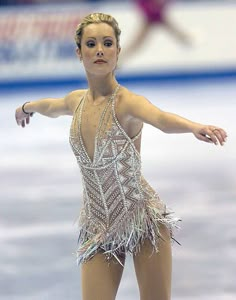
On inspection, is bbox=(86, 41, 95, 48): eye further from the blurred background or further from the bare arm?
the blurred background

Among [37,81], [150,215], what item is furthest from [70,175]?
[37,81]

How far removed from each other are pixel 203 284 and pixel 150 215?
0.95 meters

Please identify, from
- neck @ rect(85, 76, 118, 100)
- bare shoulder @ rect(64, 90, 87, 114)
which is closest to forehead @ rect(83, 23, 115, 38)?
neck @ rect(85, 76, 118, 100)

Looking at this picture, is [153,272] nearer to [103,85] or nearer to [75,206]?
[103,85]

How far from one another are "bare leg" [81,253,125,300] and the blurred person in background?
7857 millimetres

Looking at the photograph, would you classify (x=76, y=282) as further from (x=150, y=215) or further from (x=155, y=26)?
(x=155, y=26)

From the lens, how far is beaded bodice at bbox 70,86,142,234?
248cm

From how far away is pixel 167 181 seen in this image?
5262 mm

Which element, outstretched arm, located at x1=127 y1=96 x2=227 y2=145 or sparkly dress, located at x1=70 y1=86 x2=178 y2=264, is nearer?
outstretched arm, located at x1=127 y1=96 x2=227 y2=145

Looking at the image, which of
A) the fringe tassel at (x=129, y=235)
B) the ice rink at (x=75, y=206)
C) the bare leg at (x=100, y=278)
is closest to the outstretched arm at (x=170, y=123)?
the fringe tassel at (x=129, y=235)

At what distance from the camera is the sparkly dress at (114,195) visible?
8.14 feet

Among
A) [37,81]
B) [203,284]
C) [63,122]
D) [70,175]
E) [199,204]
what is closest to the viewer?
[203,284]

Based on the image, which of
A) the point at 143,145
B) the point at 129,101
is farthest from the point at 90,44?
the point at 143,145

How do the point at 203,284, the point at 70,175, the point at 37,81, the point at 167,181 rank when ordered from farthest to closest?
the point at 37,81
the point at 70,175
the point at 167,181
the point at 203,284
